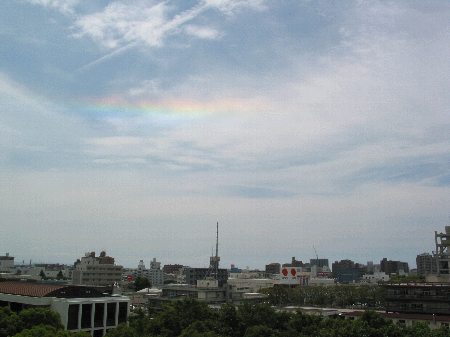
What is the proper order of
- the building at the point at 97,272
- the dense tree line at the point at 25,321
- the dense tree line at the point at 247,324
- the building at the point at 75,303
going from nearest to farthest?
the dense tree line at the point at 247,324, the dense tree line at the point at 25,321, the building at the point at 75,303, the building at the point at 97,272

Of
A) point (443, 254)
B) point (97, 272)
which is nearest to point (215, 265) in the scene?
point (97, 272)

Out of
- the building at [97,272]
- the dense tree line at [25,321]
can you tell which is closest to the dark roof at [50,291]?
the dense tree line at [25,321]

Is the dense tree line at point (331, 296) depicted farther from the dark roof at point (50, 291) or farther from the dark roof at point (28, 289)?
the dark roof at point (28, 289)

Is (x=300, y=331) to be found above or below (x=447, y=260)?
below

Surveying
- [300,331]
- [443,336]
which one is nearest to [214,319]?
[300,331]

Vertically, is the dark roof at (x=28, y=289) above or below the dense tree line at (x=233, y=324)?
above

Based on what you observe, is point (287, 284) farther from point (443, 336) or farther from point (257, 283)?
point (443, 336)
